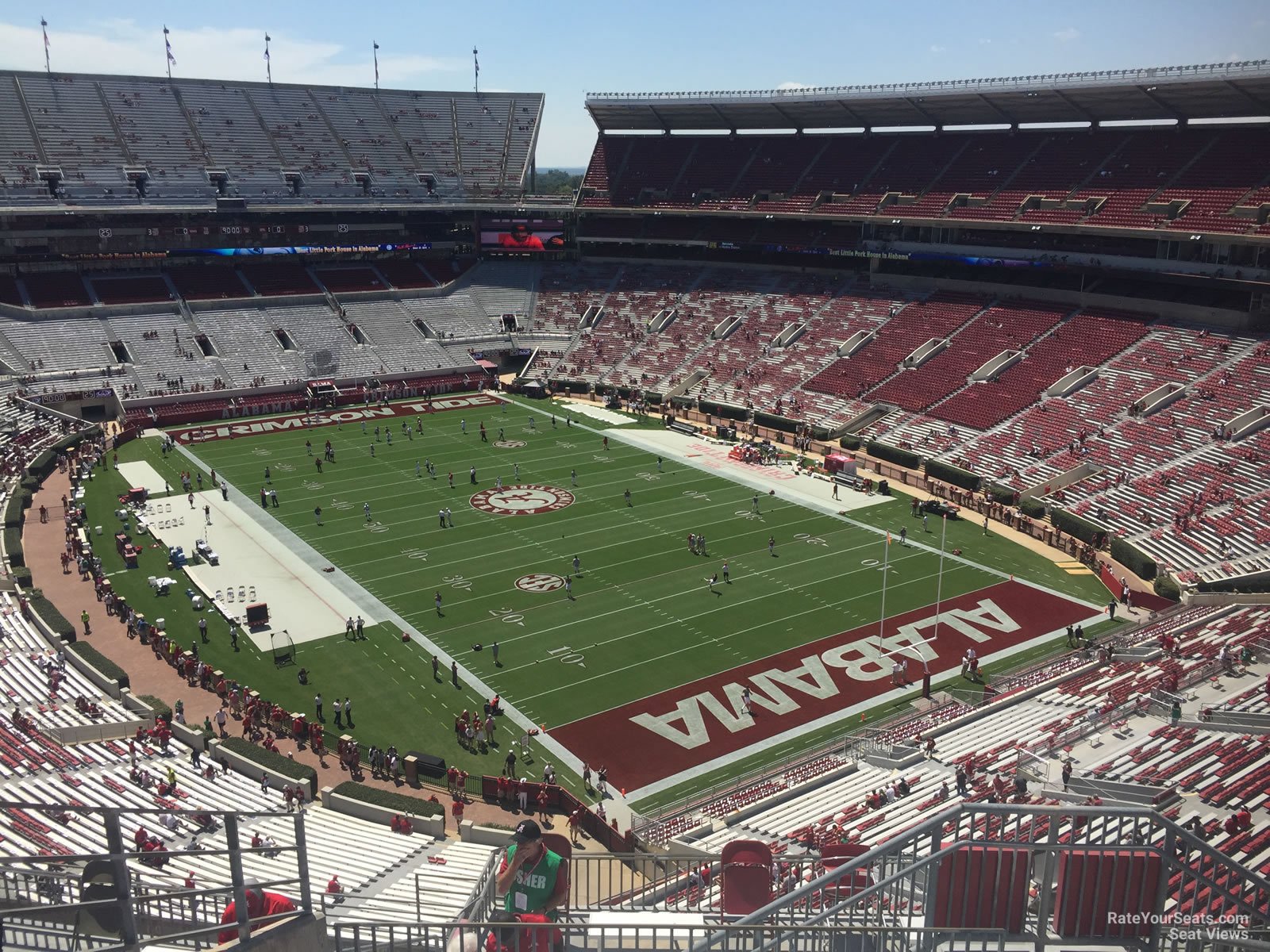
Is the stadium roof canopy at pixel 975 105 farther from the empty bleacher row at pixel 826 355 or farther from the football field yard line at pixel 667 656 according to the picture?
the football field yard line at pixel 667 656

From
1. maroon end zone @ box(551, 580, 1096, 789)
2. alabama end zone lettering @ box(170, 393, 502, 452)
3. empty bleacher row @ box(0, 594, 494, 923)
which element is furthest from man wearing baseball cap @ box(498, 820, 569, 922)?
alabama end zone lettering @ box(170, 393, 502, 452)

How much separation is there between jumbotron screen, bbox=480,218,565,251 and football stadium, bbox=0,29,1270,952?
1.50ft

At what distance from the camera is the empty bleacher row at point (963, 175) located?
48.6 m

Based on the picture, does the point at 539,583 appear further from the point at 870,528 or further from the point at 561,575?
the point at 870,528

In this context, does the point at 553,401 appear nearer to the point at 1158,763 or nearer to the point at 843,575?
the point at 843,575

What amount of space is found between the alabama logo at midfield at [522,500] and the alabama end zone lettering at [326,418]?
15.8 metres

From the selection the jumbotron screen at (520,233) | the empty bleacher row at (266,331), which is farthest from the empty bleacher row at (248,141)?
the empty bleacher row at (266,331)

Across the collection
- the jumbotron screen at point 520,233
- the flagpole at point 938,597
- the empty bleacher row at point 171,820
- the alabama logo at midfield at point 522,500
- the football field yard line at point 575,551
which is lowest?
the empty bleacher row at point 171,820

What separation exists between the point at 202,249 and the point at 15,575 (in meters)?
41.6

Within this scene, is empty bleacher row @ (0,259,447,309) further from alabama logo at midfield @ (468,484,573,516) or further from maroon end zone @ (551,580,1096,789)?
maroon end zone @ (551,580,1096,789)

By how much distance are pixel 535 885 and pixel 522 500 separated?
106ft

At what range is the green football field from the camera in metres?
25.7

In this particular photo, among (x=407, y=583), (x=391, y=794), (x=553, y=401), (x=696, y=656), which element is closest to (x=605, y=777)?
(x=391, y=794)

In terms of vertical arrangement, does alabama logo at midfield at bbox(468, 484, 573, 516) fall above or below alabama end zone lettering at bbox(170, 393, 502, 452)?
below
